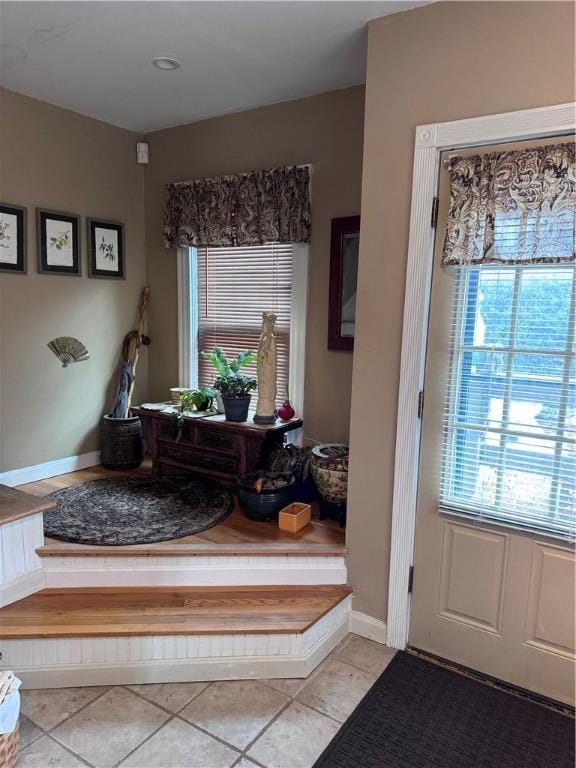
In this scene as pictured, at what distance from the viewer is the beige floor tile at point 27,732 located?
1.83m

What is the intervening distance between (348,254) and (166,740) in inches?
97.3

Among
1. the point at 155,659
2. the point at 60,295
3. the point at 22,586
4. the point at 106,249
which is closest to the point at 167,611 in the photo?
the point at 155,659

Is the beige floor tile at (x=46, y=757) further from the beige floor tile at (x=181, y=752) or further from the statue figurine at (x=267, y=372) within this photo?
the statue figurine at (x=267, y=372)

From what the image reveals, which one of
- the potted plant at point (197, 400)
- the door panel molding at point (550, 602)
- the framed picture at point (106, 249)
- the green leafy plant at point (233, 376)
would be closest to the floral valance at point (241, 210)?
the framed picture at point (106, 249)

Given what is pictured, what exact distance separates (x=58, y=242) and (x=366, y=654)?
120 inches

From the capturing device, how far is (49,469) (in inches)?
138

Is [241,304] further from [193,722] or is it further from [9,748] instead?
[9,748]

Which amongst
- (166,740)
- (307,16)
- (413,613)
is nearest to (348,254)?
(307,16)

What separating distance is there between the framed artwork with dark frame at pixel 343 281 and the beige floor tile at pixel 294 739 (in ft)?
6.09

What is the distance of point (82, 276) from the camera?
3.58 metres

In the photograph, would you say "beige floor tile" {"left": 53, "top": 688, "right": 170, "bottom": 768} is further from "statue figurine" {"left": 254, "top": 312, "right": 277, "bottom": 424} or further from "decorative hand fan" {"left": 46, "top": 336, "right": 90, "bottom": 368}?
"decorative hand fan" {"left": 46, "top": 336, "right": 90, "bottom": 368}

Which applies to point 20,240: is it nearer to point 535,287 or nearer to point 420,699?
point 535,287

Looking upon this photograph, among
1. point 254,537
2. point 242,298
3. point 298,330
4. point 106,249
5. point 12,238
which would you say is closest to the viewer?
point 254,537

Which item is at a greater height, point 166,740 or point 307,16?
point 307,16
